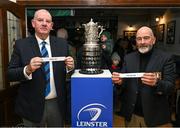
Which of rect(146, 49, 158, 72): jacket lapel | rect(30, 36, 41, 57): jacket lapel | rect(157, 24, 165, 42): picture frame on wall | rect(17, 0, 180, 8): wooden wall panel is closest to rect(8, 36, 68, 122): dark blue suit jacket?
rect(30, 36, 41, 57): jacket lapel

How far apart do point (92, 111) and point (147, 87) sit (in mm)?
492

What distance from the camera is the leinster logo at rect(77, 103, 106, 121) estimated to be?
6.11 ft

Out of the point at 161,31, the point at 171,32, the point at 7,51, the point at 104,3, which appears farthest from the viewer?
the point at 161,31

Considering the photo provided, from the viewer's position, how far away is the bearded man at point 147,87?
1937 millimetres

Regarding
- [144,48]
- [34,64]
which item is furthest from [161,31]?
[34,64]

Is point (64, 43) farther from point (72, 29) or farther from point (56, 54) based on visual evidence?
point (72, 29)

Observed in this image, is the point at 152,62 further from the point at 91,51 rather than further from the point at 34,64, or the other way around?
the point at 34,64

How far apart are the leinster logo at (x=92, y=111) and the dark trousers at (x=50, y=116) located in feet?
0.74

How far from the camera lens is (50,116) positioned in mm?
1990

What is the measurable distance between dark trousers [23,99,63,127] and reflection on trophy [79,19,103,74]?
0.37 m

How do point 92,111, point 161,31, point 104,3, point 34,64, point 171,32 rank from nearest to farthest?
point 34,64
point 92,111
point 104,3
point 171,32
point 161,31

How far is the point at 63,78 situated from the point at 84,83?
26cm

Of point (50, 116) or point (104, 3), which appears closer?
point (50, 116)

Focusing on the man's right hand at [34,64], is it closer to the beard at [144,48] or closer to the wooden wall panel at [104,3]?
the beard at [144,48]
